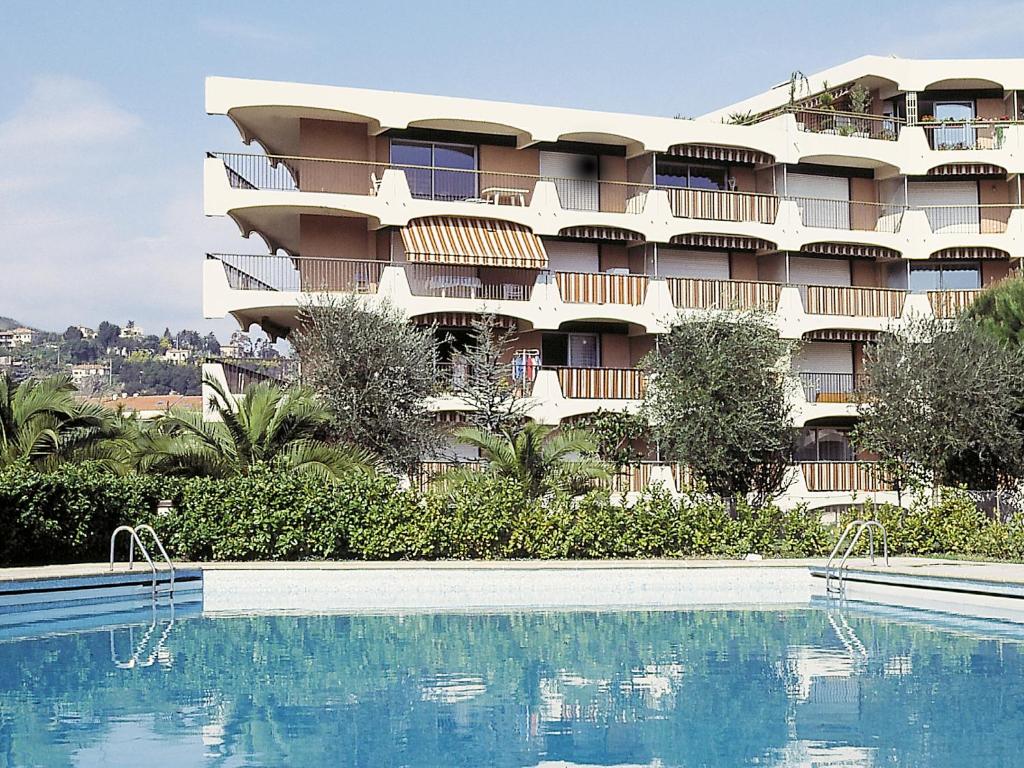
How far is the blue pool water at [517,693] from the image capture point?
32.9 feet

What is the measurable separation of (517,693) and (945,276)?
33692 mm

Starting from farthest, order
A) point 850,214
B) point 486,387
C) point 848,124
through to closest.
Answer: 1. point 848,124
2. point 850,214
3. point 486,387

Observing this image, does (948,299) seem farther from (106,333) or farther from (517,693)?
(106,333)

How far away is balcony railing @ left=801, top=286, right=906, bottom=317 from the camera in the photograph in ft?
131

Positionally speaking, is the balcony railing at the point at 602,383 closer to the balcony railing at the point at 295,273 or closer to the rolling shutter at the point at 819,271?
the balcony railing at the point at 295,273

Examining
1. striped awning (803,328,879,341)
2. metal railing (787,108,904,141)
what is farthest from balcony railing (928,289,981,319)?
metal railing (787,108,904,141)

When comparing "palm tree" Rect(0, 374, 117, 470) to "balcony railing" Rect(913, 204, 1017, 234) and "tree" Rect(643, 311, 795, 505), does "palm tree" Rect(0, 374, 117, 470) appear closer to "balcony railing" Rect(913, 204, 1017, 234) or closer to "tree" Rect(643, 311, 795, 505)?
"tree" Rect(643, 311, 795, 505)

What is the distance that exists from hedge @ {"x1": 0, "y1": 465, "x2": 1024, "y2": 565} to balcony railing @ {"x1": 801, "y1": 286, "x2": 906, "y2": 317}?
15.9 m

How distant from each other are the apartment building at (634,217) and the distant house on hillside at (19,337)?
9238cm

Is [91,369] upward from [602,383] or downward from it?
upward

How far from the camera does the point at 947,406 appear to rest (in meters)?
27.8

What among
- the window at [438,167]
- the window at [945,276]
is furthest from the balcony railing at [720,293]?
the window at [438,167]

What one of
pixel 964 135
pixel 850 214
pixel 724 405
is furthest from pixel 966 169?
pixel 724 405

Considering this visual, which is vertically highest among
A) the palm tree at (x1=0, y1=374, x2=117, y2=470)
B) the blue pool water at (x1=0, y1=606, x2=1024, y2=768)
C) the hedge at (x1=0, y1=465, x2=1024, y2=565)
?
the palm tree at (x1=0, y1=374, x2=117, y2=470)
